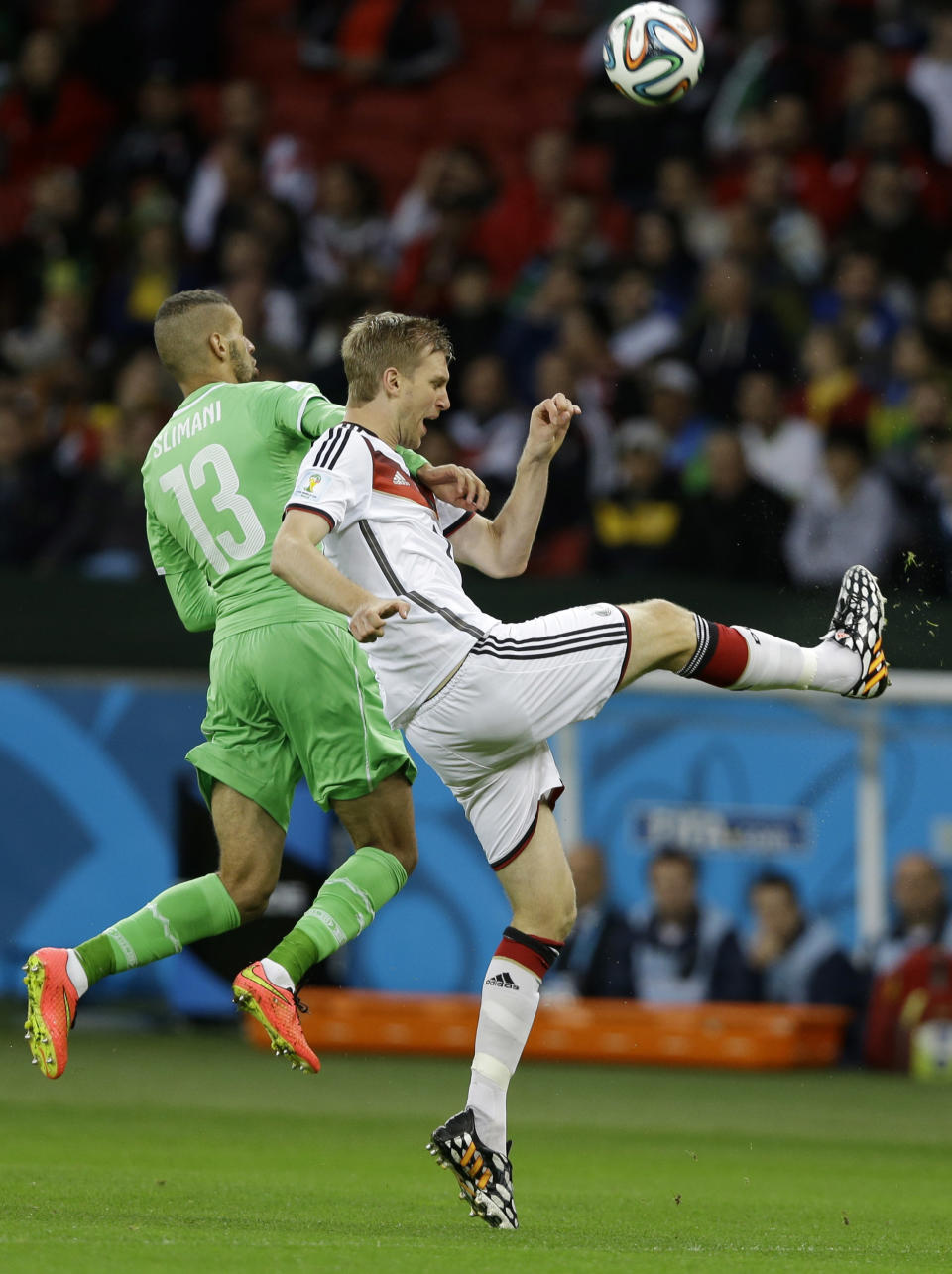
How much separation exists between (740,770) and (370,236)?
4.96 m

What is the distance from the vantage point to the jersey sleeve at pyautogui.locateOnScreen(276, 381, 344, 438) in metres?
6.25

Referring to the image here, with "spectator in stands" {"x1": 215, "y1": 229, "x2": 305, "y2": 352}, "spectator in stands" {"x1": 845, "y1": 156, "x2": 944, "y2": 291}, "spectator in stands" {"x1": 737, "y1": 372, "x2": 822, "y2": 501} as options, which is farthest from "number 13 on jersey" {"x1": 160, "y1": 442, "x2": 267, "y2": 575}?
"spectator in stands" {"x1": 845, "y1": 156, "x2": 944, "y2": 291}

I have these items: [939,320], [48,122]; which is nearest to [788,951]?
[939,320]

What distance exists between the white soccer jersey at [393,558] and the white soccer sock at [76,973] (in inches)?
47.2

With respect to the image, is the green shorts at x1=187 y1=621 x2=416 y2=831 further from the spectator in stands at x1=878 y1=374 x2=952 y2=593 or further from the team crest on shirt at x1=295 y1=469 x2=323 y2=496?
the spectator in stands at x1=878 y1=374 x2=952 y2=593

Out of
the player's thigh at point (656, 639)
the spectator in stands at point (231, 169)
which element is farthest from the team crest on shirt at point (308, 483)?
the spectator in stands at point (231, 169)

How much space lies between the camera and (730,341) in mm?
12227

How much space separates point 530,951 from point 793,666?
1.07m

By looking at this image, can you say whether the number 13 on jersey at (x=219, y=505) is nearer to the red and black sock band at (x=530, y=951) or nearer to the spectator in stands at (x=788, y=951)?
the red and black sock band at (x=530, y=951)

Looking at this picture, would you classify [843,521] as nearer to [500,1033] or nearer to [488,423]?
[488,423]

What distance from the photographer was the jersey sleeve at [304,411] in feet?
20.5

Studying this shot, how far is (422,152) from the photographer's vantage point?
16062 mm

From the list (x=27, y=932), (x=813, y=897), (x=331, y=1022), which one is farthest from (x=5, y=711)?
(x=813, y=897)

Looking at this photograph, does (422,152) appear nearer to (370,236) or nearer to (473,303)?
(370,236)
